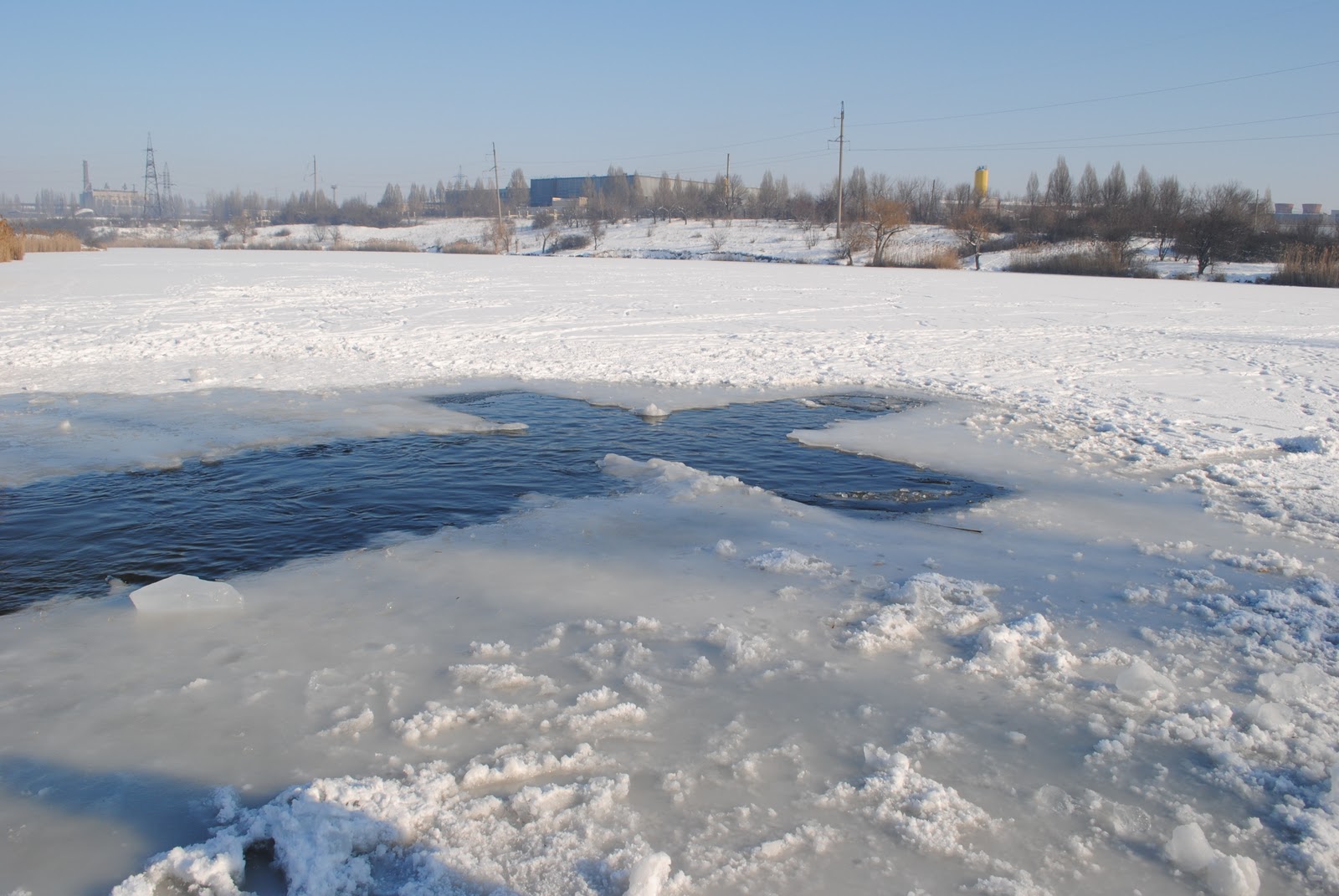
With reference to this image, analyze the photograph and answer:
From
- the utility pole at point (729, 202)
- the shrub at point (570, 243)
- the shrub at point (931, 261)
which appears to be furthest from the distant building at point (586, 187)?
the shrub at point (931, 261)

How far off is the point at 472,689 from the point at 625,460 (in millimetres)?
3676

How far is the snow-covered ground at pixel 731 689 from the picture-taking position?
2.67 meters

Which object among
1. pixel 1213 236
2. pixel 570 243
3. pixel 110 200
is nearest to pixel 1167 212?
pixel 1213 236

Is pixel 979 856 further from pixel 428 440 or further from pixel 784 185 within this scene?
pixel 784 185

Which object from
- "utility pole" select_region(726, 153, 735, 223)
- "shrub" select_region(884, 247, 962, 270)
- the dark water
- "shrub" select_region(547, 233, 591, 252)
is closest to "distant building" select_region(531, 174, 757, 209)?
"utility pole" select_region(726, 153, 735, 223)

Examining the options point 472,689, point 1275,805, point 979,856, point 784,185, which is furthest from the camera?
point 784,185

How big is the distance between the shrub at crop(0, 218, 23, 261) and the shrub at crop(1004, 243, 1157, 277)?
36186 mm

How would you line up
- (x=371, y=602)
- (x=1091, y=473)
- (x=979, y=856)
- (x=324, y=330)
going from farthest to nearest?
(x=324, y=330) < (x=1091, y=473) < (x=371, y=602) < (x=979, y=856)

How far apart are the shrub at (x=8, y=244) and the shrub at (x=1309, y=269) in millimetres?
41710

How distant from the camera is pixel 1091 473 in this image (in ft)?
22.4

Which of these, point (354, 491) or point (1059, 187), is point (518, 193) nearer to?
point (1059, 187)

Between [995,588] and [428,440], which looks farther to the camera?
[428,440]

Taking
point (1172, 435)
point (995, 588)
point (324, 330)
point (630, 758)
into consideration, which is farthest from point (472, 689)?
point (324, 330)

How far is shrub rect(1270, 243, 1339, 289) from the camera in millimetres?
29016
